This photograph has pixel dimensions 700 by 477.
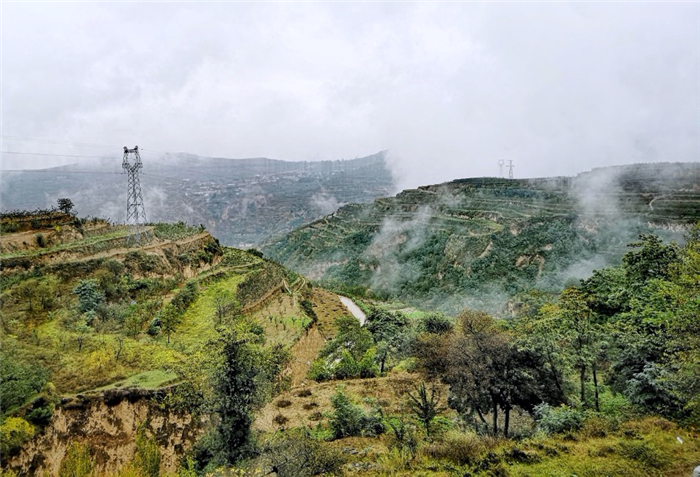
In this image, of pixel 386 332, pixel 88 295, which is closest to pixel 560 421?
pixel 386 332

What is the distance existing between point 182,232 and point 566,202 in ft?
236

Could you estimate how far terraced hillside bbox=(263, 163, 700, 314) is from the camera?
6231 centimetres

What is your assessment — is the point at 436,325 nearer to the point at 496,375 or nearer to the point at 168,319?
the point at 496,375

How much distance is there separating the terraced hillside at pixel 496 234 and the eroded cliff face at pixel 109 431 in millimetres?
50219

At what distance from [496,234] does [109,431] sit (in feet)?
234

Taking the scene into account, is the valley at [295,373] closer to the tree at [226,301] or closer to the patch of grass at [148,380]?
the patch of grass at [148,380]

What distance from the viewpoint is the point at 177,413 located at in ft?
55.0

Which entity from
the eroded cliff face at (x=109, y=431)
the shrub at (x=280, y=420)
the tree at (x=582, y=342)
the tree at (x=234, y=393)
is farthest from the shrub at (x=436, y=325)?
the tree at (x=234, y=393)

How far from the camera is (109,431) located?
1555 cm

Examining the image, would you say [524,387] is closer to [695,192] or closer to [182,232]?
[182,232]

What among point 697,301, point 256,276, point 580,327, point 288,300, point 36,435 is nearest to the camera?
point 697,301

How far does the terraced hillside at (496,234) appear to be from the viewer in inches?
2453

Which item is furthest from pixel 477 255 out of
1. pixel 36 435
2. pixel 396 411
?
pixel 36 435

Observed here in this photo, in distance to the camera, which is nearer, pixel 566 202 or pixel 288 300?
pixel 288 300
